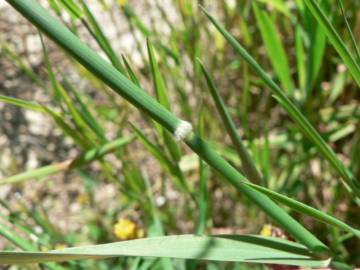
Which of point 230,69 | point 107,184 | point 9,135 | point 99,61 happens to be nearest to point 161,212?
point 107,184

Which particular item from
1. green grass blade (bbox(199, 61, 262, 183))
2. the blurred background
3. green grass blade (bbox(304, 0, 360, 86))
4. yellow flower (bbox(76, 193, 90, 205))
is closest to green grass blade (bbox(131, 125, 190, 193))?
the blurred background

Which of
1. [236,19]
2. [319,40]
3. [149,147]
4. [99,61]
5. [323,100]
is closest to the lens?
[99,61]

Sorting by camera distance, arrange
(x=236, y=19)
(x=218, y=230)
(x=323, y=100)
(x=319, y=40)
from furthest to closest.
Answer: (x=236, y=19) < (x=323, y=100) < (x=218, y=230) < (x=319, y=40)

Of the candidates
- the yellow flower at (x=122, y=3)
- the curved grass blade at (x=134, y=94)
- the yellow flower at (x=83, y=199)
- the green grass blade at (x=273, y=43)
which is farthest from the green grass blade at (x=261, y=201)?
the yellow flower at (x=83, y=199)

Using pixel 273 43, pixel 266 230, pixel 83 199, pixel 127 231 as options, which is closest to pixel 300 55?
pixel 273 43

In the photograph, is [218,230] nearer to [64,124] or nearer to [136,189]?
[136,189]

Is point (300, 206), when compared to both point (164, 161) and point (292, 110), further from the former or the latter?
point (164, 161)
